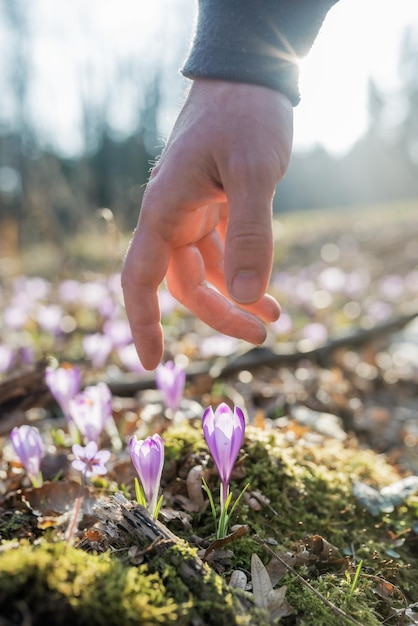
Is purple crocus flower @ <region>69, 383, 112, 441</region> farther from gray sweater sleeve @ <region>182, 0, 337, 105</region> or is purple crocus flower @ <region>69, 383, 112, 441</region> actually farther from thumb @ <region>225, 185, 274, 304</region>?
gray sweater sleeve @ <region>182, 0, 337, 105</region>

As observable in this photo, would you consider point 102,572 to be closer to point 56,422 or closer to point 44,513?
point 44,513

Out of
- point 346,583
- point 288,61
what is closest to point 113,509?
point 346,583

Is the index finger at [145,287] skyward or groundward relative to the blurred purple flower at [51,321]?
skyward

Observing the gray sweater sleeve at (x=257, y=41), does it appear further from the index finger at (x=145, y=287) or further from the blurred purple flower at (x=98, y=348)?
the blurred purple flower at (x=98, y=348)

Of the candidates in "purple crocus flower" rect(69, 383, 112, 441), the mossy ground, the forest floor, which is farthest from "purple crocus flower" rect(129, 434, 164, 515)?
"purple crocus flower" rect(69, 383, 112, 441)

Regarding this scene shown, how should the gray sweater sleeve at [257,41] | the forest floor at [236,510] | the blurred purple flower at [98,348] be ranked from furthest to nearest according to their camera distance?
1. the blurred purple flower at [98,348]
2. the gray sweater sleeve at [257,41]
3. the forest floor at [236,510]

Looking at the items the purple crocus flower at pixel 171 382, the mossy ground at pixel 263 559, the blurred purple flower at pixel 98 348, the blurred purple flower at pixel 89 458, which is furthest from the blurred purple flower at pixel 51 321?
the blurred purple flower at pixel 89 458

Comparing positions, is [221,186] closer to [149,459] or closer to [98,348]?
[149,459]
